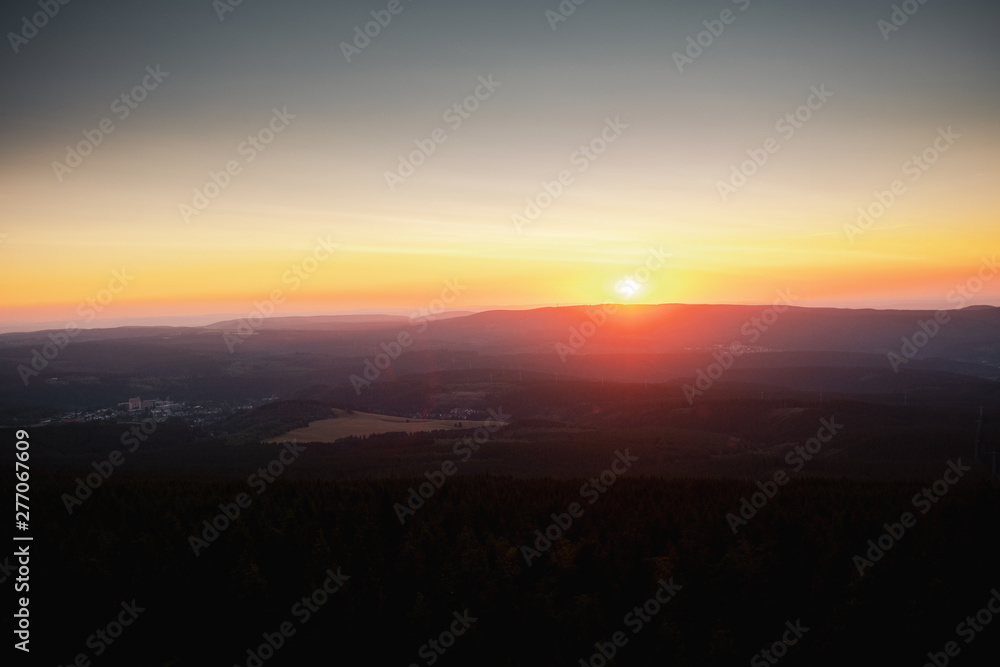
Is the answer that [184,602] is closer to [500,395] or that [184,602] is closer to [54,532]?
[54,532]

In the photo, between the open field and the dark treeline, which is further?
the open field

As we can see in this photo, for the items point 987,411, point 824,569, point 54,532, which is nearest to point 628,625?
point 824,569

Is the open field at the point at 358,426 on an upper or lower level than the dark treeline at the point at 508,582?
upper

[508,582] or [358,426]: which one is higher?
[358,426]

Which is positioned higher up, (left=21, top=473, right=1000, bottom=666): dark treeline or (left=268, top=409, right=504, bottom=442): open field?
(left=268, top=409, right=504, bottom=442): open field

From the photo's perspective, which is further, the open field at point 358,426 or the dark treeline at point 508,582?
the open field at point 358,426
